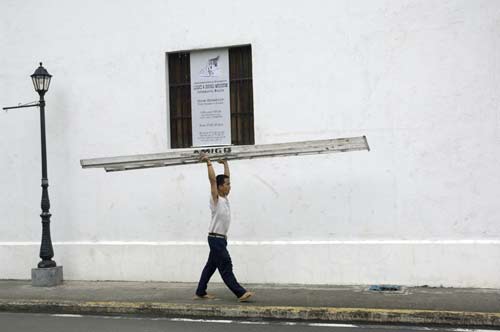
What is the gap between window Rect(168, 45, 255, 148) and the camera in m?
10.7

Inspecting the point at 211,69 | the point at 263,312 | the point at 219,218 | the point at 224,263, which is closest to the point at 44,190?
the point at 211,69

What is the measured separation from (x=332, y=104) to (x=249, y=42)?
71.7 inches

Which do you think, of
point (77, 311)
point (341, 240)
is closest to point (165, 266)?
point (77, 311)

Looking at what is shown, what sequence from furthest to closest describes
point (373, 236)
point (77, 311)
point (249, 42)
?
point (249, 42), point (373, 236), point (77, 311)

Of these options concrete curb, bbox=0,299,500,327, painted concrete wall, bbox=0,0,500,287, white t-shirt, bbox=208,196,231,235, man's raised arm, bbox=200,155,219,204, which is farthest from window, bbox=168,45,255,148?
concrete curb, bbox=0,299,500,327

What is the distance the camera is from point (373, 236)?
32.3 ft

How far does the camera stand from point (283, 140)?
10352 millimetres

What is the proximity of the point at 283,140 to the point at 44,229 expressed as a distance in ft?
14.9

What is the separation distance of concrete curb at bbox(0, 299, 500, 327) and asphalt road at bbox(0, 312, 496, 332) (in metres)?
0.18

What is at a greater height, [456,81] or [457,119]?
[456,81]

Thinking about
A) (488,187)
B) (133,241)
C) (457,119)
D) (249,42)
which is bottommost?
(133,241)

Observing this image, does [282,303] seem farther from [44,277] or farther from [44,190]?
[44,190]

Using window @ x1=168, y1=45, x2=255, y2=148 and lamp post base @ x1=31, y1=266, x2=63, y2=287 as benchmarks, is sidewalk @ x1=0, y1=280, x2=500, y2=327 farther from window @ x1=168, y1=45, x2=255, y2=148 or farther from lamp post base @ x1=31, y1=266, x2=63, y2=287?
window @ x1=168, y1=45, x2=255, y2=148

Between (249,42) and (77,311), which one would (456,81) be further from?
(77,311)
